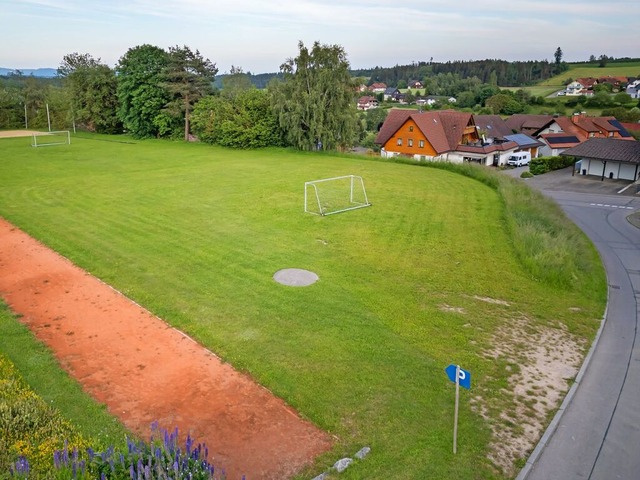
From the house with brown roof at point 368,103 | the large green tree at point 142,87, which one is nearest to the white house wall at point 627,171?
the large green tree at point 142,87

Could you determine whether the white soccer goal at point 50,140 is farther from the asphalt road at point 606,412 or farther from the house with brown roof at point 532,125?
the house with brown roof at point 532,125

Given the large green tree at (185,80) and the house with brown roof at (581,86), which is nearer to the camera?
the large green tree at (185,80)

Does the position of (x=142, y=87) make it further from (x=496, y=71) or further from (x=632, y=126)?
(x=496, y=71)

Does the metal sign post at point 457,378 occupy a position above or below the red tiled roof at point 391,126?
below

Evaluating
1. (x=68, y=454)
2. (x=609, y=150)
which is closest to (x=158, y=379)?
(x=68, y=454)

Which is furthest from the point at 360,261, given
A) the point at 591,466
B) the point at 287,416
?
the point at 591,466

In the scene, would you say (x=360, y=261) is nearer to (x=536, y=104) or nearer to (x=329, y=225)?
(x=329, y=225)
